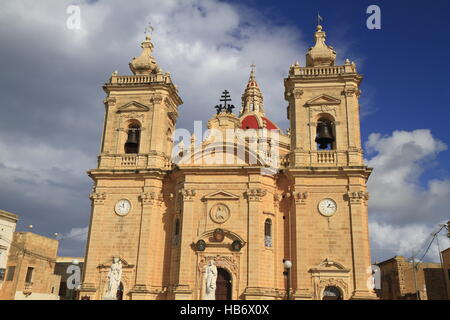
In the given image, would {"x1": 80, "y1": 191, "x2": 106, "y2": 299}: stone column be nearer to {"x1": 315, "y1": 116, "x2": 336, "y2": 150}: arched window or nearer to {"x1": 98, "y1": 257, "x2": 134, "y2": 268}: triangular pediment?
{"x1": 98, "y1": 257, "x2": 134, "y2": 268}: triangular pediment

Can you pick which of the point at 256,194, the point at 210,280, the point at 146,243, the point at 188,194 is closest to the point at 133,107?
the point at 188,194

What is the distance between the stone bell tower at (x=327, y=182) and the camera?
2416 cm

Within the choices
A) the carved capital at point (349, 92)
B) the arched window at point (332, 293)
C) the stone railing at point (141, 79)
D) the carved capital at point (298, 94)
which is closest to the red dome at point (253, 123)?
the stone railing at point (141, 79)

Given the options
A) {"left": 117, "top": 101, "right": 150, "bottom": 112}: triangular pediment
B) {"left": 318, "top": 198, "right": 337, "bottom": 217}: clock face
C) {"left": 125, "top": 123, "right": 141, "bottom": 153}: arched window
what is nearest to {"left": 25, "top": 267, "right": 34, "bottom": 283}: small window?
{"left": 125, "top": 123, "right": 141, "bottom": 153}: arched window

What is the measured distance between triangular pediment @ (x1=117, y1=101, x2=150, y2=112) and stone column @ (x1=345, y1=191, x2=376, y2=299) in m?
13.6

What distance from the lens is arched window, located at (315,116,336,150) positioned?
89.5ft

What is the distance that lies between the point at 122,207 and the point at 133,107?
652 centimetres

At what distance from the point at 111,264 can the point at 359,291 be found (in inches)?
520

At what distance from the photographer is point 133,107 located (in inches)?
1160

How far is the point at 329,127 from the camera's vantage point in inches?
1097

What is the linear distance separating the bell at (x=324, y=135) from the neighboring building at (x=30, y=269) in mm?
21520

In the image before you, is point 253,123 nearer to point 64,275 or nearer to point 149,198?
point 64,275
